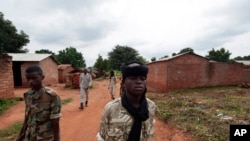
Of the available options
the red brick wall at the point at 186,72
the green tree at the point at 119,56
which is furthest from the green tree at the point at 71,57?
the red brick wall at the point at 186,72

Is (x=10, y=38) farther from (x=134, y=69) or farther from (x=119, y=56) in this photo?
(x=134, y=69)

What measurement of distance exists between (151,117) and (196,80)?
13.1m

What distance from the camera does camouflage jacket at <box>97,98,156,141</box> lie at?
1.50 metres

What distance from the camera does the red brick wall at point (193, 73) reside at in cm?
1298

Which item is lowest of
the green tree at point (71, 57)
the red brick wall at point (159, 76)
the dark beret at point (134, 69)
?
the red brick wall at point (159, 76)

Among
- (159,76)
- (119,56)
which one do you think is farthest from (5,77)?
(119,56)

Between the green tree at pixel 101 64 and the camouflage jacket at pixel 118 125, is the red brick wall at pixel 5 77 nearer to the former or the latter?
the camouflage jacket at pixel 118 125

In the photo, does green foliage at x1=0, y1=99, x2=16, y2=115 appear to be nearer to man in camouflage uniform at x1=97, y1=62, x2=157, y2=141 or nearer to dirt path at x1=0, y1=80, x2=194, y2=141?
dirt path at x1=0, y1=80, x2=194, y2=141

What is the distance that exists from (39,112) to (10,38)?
99.8 ft

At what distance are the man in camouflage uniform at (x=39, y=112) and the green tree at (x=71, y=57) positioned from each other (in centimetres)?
3905

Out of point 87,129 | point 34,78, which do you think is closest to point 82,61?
point 87,129

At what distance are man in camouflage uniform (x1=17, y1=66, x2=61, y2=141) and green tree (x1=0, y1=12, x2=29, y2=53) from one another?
2906 centimetres

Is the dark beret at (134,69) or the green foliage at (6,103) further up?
the dark beret at (134,69)

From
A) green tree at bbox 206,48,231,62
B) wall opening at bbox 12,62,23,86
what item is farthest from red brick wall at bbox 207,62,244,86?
green tree at bbox 206,48,231,62
